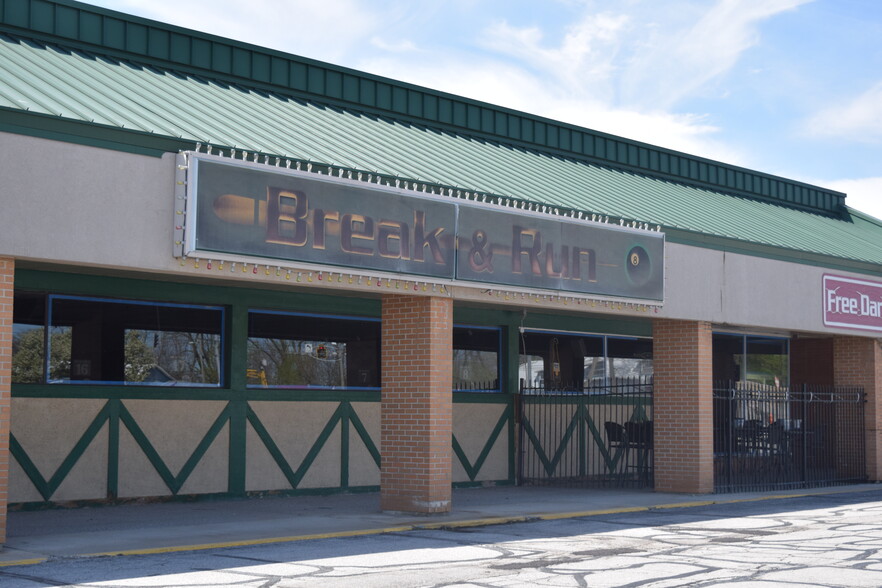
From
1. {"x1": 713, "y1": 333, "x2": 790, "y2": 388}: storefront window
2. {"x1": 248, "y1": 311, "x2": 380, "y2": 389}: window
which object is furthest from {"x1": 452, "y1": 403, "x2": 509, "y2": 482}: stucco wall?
{"x1": 713, "y1": 333, "x2": 790, "y2": 388}: storefront window

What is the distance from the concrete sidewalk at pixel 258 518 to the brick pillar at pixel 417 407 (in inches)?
14.2

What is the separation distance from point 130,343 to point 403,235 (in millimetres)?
4621

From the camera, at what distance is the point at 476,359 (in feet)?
66.6

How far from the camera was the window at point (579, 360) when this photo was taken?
21.4 m

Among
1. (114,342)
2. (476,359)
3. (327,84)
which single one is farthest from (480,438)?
(114,342)

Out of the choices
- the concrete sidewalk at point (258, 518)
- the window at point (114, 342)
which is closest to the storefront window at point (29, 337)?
the window at point (114, 342)

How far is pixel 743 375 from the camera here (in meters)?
25.7

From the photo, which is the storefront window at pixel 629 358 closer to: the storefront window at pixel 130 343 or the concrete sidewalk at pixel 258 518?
the concrete sidewalk at pixel 258 518

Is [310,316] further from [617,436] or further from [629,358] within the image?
[629,358]

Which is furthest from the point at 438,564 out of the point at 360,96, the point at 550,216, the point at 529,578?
the point at 360,96

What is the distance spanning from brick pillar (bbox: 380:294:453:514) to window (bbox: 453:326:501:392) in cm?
530

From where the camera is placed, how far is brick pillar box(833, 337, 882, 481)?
21.9m

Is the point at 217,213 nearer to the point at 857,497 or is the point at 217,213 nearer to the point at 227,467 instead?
the point at 227,467

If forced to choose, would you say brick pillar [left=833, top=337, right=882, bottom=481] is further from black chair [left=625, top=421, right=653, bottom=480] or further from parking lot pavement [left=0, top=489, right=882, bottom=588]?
parking lot pavement [left=0, top=489, right=882, bottom=588]
